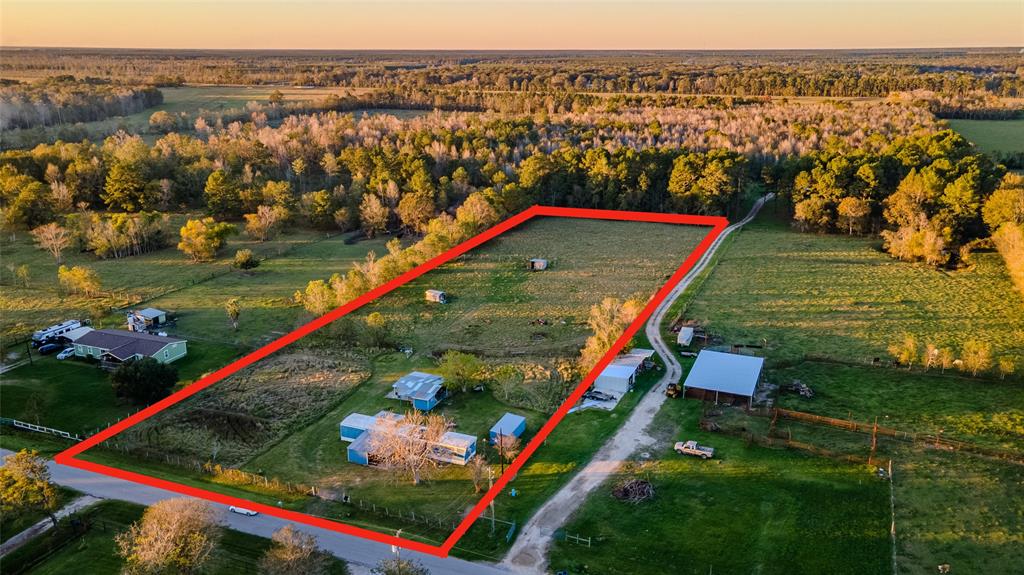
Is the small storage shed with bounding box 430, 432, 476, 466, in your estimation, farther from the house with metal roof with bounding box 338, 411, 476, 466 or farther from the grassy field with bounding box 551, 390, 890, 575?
the grassy field with bounding box 551, 390, 890, 575

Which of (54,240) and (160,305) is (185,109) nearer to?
(54,240)

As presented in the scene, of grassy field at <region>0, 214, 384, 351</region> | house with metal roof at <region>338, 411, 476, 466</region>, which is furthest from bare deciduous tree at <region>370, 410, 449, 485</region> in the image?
grassy field at <region>0, 214, 384, 351</region>

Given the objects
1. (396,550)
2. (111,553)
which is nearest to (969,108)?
(396,550)

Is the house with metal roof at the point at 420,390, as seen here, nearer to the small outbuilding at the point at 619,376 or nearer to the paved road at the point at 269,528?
the small outbuilding at the point at 619,376

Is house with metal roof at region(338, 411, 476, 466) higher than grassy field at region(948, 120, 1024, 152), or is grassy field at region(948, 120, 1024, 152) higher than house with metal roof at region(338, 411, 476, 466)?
grassy field at region(948, 120, 1024, 152)

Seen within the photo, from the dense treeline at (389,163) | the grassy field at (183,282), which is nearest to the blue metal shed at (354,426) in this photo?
the grassy field at (183,282)

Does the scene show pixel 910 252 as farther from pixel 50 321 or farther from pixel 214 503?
pixel 50 321
